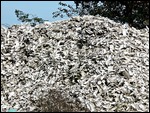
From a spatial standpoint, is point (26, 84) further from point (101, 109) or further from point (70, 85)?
point (101, 109)

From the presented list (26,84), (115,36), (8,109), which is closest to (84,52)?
(115,36)

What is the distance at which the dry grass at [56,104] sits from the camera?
784 cm

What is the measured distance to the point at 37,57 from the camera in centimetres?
974

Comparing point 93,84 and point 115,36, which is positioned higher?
point 115,36

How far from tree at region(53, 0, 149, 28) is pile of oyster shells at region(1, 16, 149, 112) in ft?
22.3

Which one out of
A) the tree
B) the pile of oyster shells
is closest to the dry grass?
the pile of oyster shells

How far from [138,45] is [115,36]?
0.60 meters

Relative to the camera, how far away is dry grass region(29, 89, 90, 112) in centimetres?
784

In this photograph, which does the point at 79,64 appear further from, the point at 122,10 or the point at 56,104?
the point at 122,10

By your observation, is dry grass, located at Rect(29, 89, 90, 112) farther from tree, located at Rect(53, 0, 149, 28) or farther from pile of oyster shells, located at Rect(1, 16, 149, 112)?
tree, located at Rect(53, 0, 149, 28)

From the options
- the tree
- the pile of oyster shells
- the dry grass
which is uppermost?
the tree

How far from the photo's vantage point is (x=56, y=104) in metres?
7.95

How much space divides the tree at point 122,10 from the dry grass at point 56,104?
9.92 m

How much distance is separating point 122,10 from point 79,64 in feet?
31.3
